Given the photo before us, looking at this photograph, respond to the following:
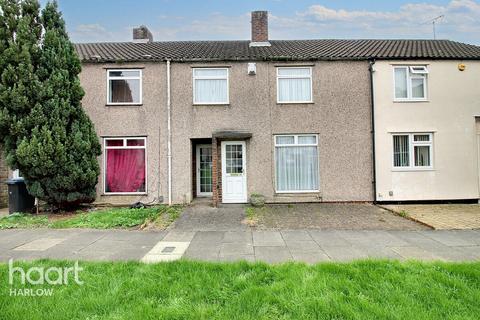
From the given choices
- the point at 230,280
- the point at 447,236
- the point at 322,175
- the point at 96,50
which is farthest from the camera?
the point at 96,50

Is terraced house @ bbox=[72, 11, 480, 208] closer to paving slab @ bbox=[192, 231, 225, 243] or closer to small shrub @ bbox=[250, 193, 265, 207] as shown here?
small shrub @ bbox=[250, 193, 265, 207]

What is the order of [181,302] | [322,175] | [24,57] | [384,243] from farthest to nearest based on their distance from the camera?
[322,175] < [24,57] < [384,243] < [181,302]

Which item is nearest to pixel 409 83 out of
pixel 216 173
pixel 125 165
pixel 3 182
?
pixel 216 173

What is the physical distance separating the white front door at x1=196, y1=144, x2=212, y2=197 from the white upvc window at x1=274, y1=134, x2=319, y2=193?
284 centimetres

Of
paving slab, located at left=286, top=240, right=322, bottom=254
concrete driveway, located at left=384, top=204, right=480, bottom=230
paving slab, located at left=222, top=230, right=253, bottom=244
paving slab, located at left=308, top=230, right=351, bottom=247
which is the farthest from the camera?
concrete driveway, located at left=384, top=204, right=480, bottom=230

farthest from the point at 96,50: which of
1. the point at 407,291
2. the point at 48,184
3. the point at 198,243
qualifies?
the point at 407,291

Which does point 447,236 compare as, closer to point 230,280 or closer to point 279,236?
point 279,236

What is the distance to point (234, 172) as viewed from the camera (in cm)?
1109

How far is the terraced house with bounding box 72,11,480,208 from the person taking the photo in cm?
1095

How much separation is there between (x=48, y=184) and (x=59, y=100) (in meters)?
2.54

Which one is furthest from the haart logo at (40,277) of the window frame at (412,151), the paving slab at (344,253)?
the window frame at (412,151)

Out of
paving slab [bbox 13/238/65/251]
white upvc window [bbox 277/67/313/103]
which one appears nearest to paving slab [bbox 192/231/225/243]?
paving slab [bbox 13/238/65/251]

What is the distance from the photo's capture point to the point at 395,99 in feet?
36.6

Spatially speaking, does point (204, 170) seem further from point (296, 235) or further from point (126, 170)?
point (296, 235)
